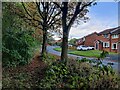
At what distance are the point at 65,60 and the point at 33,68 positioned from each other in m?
0.66

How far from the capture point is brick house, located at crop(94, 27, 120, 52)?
11.8ft

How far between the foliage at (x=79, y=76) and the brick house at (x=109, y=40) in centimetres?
35

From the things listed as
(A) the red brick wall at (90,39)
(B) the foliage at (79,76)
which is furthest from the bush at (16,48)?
(A) the red brick wall at (90,39)

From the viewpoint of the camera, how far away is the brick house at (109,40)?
3607mm

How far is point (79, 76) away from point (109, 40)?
86 cm

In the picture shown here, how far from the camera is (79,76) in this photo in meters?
3.40

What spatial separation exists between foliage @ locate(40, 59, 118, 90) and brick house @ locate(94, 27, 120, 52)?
13.9 inches

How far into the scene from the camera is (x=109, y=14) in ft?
12.3

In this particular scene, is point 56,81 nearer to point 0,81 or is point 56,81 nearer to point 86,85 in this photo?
point 86,85

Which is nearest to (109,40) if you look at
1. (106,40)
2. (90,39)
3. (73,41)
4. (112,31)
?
(106,40)

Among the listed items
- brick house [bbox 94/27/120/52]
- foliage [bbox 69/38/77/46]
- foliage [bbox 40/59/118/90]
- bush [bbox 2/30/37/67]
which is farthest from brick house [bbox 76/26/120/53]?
bush [bbox 2/30/37/67]

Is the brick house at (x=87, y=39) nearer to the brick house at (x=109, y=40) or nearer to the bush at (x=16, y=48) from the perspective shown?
the brick house at (x=109, y=40)

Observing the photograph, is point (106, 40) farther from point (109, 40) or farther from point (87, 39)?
point (87, 39)

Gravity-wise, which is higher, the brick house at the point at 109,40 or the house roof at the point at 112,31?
the house roof at the point at 112,31
